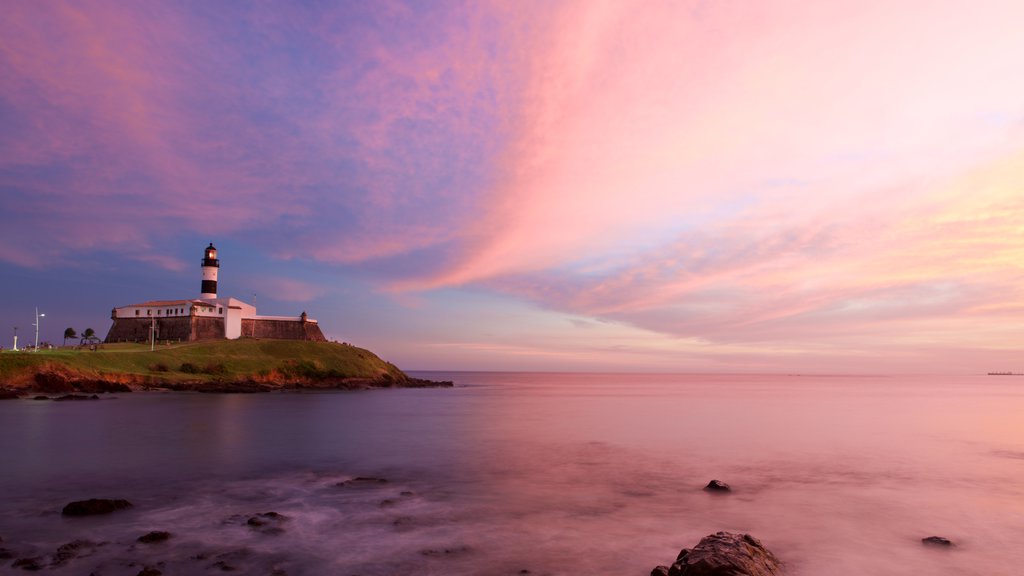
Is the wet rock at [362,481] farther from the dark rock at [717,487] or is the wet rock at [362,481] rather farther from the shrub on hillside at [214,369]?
the shrub on hillside at [214,369]

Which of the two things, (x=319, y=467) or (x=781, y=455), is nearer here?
(x=319, y=467)

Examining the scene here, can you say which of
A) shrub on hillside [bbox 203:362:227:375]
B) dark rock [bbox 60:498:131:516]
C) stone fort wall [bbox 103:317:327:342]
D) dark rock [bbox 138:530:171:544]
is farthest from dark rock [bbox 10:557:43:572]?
stone fort wall [bbox 103:317:327:342]

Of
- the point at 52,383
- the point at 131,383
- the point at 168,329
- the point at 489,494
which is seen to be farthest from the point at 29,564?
the point at 168,329

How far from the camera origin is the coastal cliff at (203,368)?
57.6 m

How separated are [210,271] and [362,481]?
93965 mm

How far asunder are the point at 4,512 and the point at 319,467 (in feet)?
35.1

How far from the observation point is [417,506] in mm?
17594

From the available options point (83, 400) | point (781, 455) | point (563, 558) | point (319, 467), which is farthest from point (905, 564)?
point (83, 400)

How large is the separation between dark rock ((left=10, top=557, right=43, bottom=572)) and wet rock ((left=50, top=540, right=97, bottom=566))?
23 cm

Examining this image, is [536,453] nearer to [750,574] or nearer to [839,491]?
[839,491]

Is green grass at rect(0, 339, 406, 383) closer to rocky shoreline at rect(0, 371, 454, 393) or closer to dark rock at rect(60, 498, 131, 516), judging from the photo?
rocky shoreline at rect(0, 371, 454, 393)

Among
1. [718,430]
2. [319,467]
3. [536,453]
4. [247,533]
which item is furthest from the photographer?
[718,430]

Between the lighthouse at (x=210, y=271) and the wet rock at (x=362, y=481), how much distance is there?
8913 centimetres

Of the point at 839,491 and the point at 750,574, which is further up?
the point at 750,574
